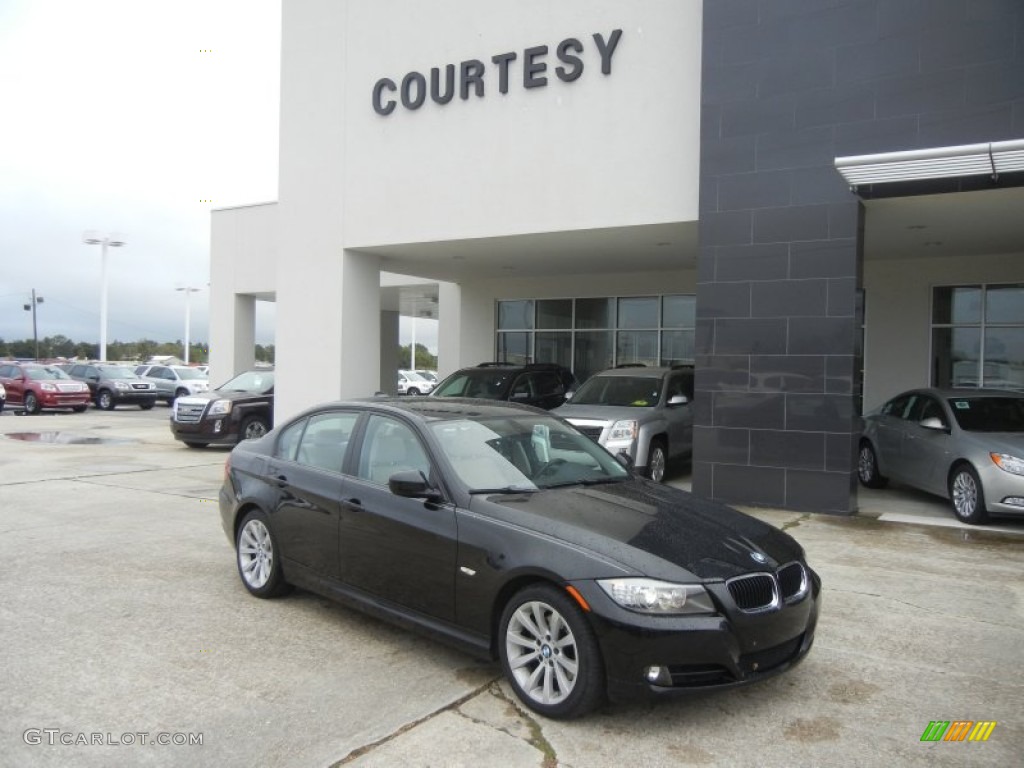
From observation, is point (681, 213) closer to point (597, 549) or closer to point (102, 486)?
point (597, 549)

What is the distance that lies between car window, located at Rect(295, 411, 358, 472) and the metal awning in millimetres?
6028

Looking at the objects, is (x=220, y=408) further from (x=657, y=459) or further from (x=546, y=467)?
(x=546, y=467)

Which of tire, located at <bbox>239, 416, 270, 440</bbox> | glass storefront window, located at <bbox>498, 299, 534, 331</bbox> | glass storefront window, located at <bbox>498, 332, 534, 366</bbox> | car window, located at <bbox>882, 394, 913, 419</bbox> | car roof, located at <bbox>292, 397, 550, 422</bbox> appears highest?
glass storefront window, located at <bbox>498, 299, 534, 331</bbox>

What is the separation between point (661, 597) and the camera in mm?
3684

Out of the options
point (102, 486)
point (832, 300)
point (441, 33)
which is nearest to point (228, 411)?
point (102, 486)

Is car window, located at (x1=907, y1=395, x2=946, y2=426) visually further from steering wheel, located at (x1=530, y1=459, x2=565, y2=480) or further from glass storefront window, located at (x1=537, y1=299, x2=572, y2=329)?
glass storefront window, located at (x1=537, y1=299, x2=572, y2=329)

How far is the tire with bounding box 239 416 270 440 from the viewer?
1585cm

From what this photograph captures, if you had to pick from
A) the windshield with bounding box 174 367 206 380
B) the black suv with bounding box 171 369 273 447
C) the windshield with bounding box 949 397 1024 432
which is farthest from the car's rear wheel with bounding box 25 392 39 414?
the windshield with bounding box 949 397 1024 432

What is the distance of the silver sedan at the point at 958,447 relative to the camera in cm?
845

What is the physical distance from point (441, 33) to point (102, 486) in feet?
27.9

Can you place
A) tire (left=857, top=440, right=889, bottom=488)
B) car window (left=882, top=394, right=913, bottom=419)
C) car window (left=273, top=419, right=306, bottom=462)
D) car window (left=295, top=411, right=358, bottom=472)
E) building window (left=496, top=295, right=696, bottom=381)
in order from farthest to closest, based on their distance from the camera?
1. building window (left=496, top=295, right=696, bottom=381)
2. tire (left=857, top=440, right=889, bottom=488)
3. car window (left=882, top=394, right=913, bottom=419)
4. car window (left=273, top=419, right=306, bottom=462)
5. car window (left=295, top=411, right=358, bottom=472)

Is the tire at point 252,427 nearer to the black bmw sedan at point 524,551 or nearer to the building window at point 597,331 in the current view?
the building window at point 597,331

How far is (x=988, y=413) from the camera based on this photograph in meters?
9.45

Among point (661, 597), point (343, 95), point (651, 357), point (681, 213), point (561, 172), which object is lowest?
point (661, 597)
